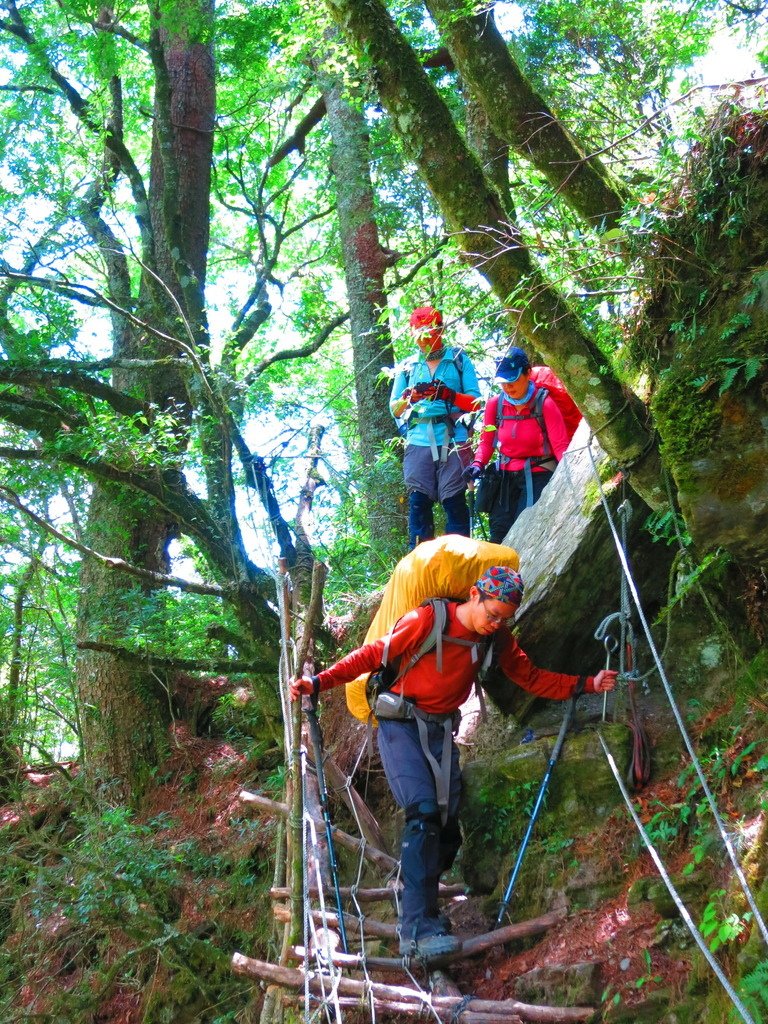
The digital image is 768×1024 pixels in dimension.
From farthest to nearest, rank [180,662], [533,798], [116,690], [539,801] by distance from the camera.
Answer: [116,690] → [180,662] → [533,798] → [539,801]

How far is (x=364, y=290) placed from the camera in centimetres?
1034

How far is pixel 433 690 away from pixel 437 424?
104 inches

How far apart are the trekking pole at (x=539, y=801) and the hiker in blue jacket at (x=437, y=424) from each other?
6.75ft

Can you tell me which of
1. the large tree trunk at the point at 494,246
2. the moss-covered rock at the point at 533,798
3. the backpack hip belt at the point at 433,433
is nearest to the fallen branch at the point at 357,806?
the moss-covered rock at the point at 533,798

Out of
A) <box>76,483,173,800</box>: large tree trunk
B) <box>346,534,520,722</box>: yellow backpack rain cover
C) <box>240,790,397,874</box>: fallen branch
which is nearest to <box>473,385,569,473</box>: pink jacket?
<box>346,534,520,722</box>: yellow backpack rain cover

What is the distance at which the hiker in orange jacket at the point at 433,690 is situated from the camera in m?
5.04

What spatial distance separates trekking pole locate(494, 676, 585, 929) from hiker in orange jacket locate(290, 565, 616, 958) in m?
0.20

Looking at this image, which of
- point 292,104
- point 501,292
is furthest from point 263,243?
point 501,292

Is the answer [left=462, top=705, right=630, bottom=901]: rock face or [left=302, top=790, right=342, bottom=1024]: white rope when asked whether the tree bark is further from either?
[left=302, top=790, right=342, bottom=1024]: white rope

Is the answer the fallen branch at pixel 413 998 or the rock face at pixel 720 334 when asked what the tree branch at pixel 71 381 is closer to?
the fallen branch at pixel 413 998

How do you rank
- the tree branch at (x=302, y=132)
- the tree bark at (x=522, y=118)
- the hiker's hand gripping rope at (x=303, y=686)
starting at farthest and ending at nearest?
the tree branch at (x=302, y=132), the tree bark at (x=522, y=118), the hiker's hand gripping rope at (x=303, y=686)

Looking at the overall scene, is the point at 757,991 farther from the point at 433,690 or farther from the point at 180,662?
the point at 180,662

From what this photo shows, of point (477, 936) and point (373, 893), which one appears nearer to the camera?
point (477, 936)

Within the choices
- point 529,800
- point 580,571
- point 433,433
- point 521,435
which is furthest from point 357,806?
point 521,435
